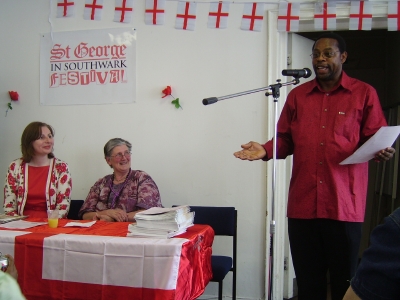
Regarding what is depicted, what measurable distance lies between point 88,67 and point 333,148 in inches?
91.0

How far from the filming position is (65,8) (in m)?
3.54

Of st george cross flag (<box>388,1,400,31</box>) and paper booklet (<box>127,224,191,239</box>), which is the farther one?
st george cross flag (<box>388,1,400,31</box>)

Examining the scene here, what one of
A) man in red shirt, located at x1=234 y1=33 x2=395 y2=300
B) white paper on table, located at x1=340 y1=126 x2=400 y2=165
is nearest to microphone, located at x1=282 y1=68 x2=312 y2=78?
man in red shirt, located at x1=234 y1=33 x2=395 y2=300

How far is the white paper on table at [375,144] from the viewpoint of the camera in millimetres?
1690

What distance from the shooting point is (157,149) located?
3373 mm

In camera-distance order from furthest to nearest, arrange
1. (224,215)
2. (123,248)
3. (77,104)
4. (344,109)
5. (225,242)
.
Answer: (77,104) < (225,242) < (224,215) < (344,109) < (123,248)

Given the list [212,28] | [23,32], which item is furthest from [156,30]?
→ [23,32]

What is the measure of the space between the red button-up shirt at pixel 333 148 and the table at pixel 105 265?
1.85ft

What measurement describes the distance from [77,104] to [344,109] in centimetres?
233

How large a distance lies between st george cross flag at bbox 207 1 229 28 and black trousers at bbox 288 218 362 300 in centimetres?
180

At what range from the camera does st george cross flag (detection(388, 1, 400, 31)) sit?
292 centimetres

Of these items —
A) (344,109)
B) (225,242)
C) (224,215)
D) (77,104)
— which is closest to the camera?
(344,109)

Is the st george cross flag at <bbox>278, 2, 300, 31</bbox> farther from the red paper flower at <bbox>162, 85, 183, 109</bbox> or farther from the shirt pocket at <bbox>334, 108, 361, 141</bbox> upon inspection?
the shirt pocket at <bbox>334, 108, 361, 141</bbox>

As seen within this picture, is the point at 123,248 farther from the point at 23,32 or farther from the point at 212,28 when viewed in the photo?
the point at 23,32
